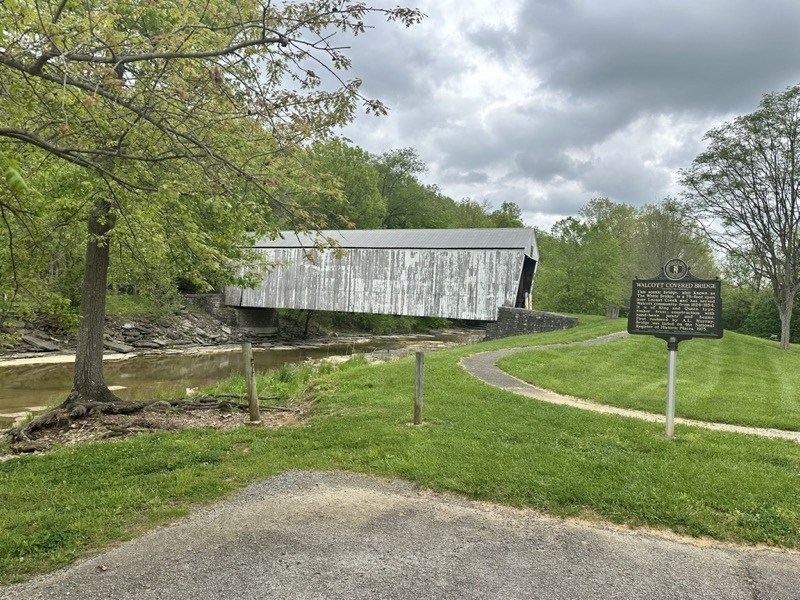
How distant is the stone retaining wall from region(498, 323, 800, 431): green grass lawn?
5944mm

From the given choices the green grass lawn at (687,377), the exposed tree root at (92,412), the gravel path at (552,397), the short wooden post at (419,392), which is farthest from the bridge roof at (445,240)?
the short wooden post at (419,392)

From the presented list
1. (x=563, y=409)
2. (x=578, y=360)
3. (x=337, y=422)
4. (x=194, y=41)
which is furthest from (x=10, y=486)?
(x=578, y=360)

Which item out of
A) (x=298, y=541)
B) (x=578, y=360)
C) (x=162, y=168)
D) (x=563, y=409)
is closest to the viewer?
(x=298, y=541)

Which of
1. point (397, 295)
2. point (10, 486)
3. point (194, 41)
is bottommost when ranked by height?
point (10, 486)

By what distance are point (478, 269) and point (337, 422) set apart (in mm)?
20223

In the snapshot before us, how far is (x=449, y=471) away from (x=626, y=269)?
1687 inches

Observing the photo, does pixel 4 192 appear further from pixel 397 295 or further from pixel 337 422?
pixel 397 295

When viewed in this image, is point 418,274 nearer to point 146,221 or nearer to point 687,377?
point 687,377

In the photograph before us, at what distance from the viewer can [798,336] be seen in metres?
37.2

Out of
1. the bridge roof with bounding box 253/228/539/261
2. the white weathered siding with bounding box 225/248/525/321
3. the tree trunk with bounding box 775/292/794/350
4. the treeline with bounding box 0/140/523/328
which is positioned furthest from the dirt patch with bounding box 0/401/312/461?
the tree trunk with bounding box 775/292/794/350

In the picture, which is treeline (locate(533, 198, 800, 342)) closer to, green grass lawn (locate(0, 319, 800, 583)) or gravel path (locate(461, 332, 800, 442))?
gravel path (locate(461, 332, 800, 442))

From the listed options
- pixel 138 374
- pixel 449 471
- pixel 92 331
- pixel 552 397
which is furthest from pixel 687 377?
pixel 138 374

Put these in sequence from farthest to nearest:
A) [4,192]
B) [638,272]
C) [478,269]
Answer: [638,272] → [478,269] → [4,192]

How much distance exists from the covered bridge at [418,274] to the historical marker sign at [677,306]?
61.4 ft
